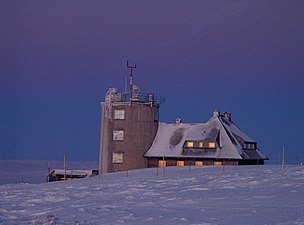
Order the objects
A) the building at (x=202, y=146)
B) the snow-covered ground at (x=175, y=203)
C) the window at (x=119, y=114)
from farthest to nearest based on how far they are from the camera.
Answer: the window at (x=119, y=114) → the building at (x=202, y=146) → the snow-covered ground at (x=175, y=203)

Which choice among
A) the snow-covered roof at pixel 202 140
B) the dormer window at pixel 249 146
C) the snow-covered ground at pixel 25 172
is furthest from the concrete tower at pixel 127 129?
the snow-covered ground at pixel 25 172

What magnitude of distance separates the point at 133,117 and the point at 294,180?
27.9m

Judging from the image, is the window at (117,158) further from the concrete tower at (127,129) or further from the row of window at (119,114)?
the row of window at (119,114)

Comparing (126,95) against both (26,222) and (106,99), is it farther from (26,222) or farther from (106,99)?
(26,222)

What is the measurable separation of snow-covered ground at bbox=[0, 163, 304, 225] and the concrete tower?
22.0m

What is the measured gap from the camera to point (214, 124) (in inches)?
2200

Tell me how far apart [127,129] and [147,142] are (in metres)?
2.76

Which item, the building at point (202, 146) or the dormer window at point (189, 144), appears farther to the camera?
the dormer window at point (189, 144)

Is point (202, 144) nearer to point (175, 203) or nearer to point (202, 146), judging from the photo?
point (202, 146)

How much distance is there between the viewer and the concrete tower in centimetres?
5291

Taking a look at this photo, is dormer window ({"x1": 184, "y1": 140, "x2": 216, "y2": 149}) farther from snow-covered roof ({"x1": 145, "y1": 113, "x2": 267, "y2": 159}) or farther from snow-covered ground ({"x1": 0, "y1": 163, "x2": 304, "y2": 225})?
snow-covered ground ({"x1": 0, "y1": 163, "x2": 304, "y2": 225})

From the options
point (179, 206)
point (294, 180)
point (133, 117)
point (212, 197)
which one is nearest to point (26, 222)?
point (179, 206)

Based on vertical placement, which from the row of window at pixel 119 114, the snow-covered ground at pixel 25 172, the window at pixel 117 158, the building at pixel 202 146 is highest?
the row of window at pixel 119 114

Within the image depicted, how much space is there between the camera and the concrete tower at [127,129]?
5291cm
